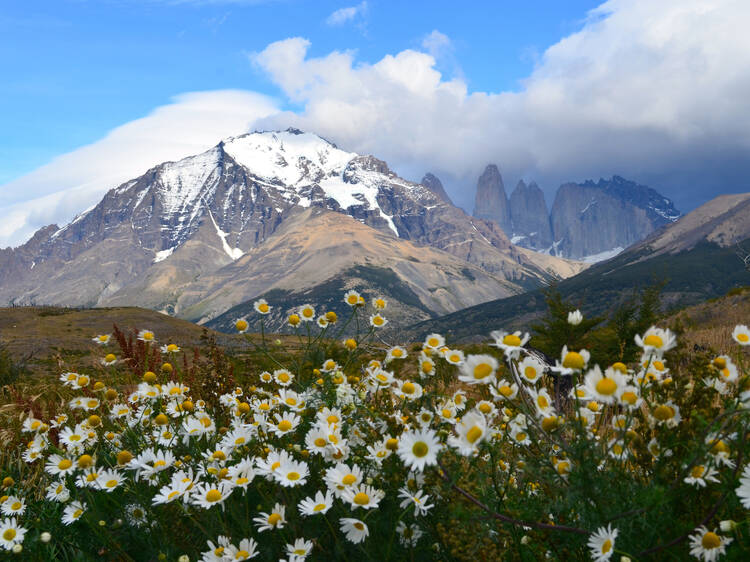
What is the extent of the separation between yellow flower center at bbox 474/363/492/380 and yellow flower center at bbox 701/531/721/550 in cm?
112

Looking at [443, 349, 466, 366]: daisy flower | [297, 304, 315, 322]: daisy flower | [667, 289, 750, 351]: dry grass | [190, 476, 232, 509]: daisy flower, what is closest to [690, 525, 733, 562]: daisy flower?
[443, 349, 466, 366]: daisy flower

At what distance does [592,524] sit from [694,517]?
0.67 m

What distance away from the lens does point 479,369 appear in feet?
7.90

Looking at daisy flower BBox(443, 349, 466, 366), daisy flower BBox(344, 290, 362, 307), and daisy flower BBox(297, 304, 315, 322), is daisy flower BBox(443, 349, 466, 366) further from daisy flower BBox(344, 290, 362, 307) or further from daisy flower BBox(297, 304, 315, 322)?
daisy flower BBox(297, 304, 315, 322)

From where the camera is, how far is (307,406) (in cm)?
375

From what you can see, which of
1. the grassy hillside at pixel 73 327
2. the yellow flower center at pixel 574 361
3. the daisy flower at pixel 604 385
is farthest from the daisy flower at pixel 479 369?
the grassy hillside at pixel 73 327

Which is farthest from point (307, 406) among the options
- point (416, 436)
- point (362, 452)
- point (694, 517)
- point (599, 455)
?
point (694, 517)

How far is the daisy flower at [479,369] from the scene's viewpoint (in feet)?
7.66

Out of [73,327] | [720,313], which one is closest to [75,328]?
[73,327]

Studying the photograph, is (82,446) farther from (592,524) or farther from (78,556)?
(592,524)

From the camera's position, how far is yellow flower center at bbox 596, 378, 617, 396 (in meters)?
A: 1.92

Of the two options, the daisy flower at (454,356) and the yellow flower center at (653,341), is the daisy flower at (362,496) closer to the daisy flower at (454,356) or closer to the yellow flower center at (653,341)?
the daisy flower at (454,356)

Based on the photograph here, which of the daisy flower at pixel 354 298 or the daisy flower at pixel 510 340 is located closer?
the daisy flower at pixel 510 340

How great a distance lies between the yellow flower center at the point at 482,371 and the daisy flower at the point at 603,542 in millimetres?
812
